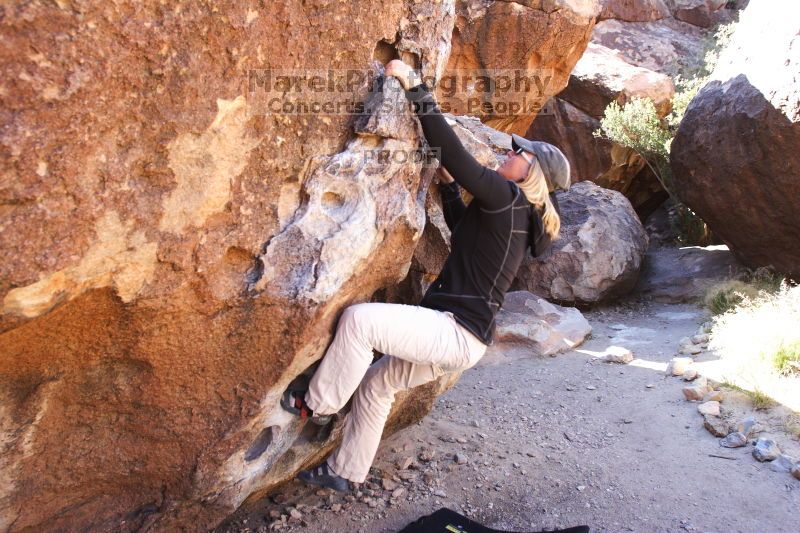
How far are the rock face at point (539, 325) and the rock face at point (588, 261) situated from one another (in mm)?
782

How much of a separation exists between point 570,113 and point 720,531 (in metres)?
9.07

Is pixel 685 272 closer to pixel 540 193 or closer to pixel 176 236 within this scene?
pixel 540 193

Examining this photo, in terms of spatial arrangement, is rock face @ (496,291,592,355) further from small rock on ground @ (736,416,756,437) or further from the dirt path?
small rock on ground @ (736,416,756,437)

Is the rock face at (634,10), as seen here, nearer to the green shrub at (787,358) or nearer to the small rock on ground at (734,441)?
the green shrub at (787,358)

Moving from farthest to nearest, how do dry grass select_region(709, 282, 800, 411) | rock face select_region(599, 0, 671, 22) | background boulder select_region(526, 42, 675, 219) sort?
rock face select_region(599, 0, 671, 22), background boulder select_region(526, 42, 675, 219), dry grass select_region(709, 282, 800, 411)

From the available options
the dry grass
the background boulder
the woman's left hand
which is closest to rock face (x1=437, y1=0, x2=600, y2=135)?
the background boulder

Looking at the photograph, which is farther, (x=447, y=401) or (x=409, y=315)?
(x=447, y=401)

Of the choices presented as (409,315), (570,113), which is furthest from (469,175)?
(570,113)

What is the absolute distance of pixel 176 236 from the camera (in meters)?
2.15

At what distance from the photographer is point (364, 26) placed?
2588 millimetres

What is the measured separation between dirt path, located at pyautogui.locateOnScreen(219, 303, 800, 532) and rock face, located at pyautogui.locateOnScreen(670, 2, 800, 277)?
2807 mm

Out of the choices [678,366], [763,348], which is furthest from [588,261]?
[763,348]

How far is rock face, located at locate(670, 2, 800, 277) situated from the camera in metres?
6.05

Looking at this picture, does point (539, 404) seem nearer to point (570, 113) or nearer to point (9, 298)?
point (9, 298)
